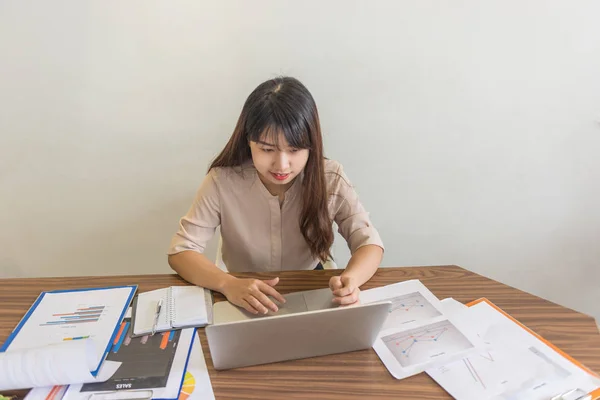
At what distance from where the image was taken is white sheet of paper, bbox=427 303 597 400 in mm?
754

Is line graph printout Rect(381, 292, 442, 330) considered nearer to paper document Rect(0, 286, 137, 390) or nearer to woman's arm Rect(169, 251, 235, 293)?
woman's arm Rect(169, 251, 235, 293)

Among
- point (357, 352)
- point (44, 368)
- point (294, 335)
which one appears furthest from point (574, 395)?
point (44, 368)

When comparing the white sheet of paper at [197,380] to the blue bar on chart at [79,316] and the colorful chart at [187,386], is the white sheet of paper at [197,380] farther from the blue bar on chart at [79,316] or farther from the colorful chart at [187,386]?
the blue bar on chart at [79,316]

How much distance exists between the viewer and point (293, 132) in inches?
40.7

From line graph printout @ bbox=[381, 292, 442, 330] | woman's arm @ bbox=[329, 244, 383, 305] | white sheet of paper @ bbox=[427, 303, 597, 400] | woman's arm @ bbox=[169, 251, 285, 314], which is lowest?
white sheet of paper @ bbox=[427, 303, 597, 400]

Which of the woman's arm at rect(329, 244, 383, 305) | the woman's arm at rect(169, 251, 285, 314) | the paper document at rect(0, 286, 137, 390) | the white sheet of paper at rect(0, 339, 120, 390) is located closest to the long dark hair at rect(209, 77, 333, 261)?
the woman's arm at rect(329, 244, 383, 305)

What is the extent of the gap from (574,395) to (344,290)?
1.56 ft

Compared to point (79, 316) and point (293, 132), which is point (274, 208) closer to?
point (293, 132)

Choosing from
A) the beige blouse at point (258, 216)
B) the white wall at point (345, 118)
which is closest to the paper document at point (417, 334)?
the beige blouse at point (258, 216)

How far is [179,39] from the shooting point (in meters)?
1.43

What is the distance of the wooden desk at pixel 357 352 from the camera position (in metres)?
0.76

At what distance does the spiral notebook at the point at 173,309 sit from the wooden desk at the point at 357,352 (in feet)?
0.12

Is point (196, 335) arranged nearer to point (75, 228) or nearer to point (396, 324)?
point (396, 324)

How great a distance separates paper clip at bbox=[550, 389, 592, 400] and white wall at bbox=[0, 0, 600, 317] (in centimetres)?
103
